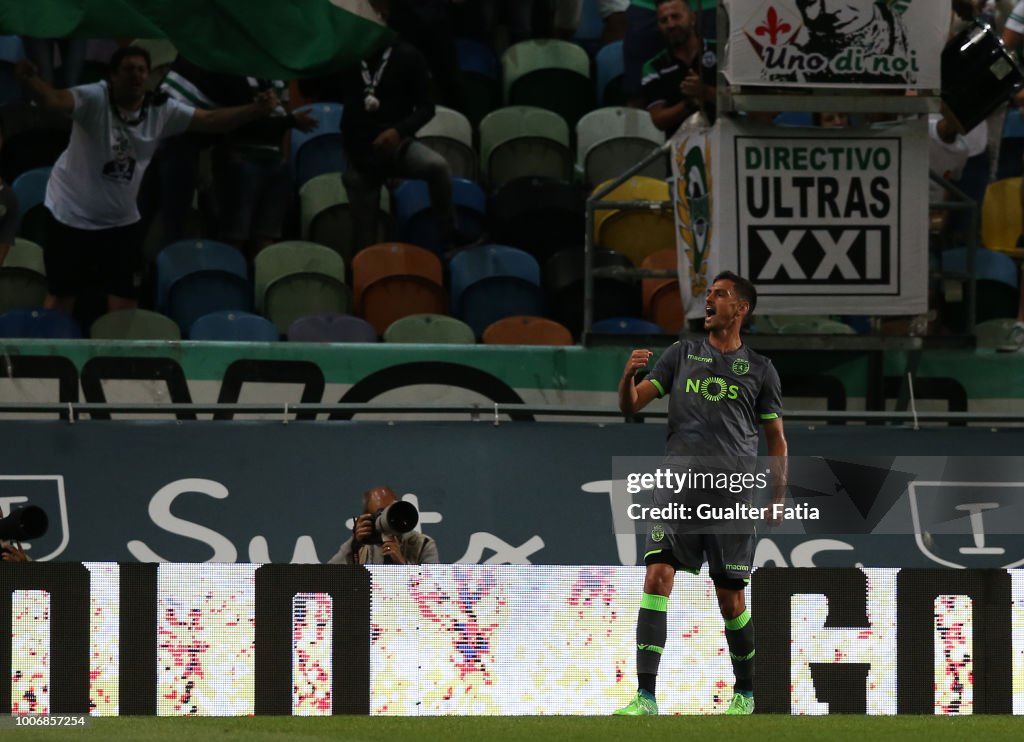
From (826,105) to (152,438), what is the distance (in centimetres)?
381

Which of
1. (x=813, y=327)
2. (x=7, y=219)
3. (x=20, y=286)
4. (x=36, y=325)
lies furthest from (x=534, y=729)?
(x=20, y=286)

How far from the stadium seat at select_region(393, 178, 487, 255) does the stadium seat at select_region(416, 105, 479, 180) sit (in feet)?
1.08

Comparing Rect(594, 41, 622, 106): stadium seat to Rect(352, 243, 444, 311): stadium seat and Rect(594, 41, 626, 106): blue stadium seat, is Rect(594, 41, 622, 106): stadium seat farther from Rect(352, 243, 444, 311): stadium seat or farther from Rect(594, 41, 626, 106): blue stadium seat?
Rect(352, 243, 444, 311): stadium seat

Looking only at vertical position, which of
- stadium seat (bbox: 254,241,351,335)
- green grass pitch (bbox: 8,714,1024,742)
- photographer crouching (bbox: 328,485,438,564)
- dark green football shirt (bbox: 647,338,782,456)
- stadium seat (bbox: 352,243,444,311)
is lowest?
green grass pitch (bbox: 8,714,1024,742)

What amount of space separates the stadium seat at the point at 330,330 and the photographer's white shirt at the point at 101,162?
3.91 ft

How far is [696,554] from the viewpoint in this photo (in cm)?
723

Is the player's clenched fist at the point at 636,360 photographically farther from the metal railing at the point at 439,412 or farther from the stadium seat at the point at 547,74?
the stadium seat at the point at 547,74

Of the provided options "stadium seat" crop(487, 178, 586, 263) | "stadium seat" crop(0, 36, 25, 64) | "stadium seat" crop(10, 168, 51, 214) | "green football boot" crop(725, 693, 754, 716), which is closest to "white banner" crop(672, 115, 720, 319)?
"stadium seat" crop(487, 178, 586, 263)

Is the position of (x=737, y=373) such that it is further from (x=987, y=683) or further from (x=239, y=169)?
(x=239, y=169)

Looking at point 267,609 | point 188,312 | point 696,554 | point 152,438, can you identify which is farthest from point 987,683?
point 188,312

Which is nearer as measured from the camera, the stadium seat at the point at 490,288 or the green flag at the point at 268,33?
the green flag at the point at 268,33

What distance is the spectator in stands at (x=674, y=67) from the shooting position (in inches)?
459

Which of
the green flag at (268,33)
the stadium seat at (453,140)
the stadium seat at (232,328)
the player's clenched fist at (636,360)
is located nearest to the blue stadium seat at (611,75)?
the stadium seat at (453,140)

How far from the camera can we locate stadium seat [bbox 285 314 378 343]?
35.6ft
